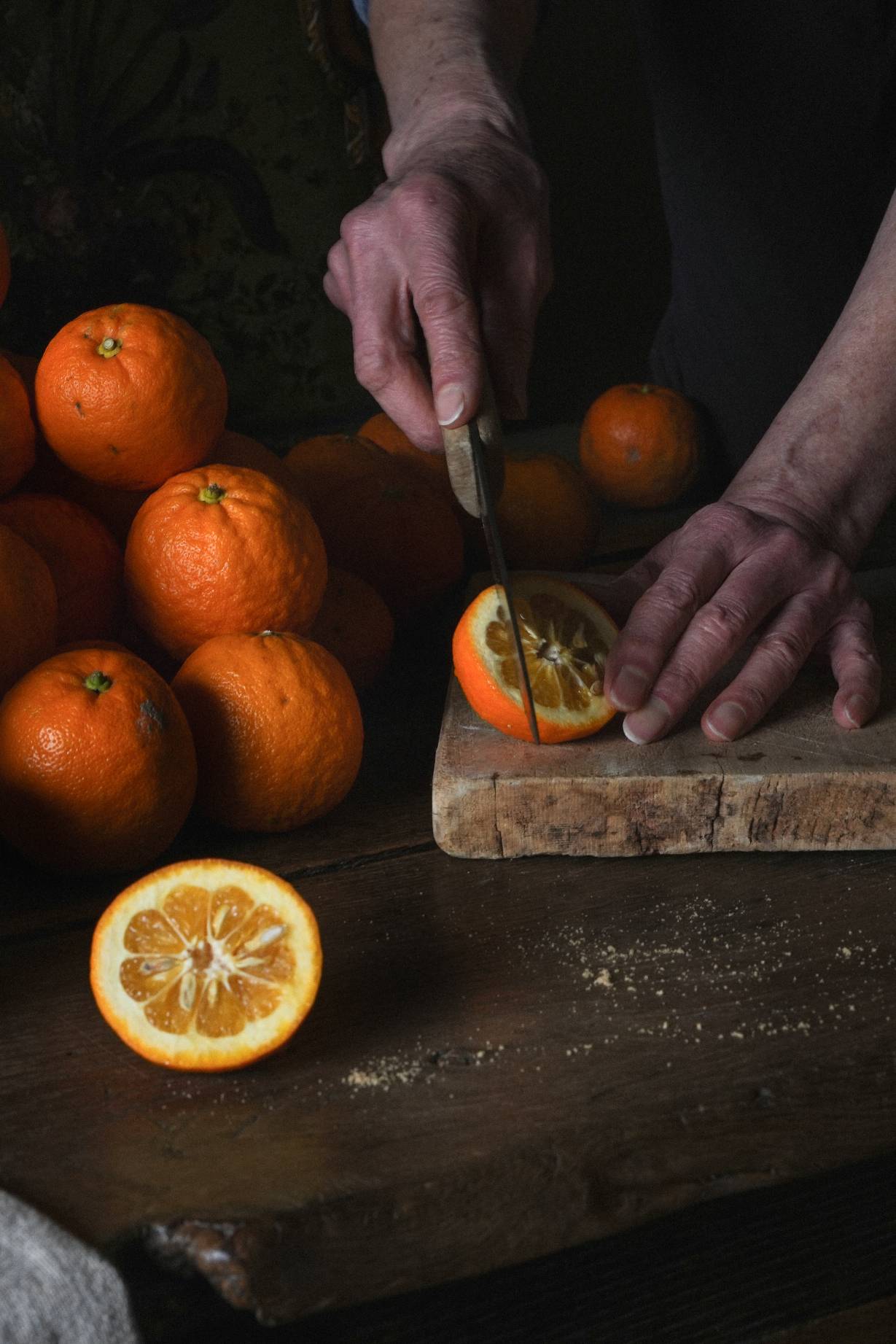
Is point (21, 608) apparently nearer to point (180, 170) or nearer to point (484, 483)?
point (484, 483)

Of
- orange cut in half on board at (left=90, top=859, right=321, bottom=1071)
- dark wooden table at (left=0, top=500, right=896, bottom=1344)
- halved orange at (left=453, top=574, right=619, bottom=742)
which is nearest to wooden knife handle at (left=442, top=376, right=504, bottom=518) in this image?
halved orange at (left=453, top=574, right=619, bottom=742)

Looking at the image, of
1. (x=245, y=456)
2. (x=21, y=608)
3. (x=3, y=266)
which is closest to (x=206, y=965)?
(x=21, y=608)

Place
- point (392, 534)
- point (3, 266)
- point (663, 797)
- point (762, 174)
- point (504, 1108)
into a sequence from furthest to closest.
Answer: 1. point (762, 174)
2. point (392, 534)
3. point (3, 266)
4. point (663, 797)
5. point (504, 1108)

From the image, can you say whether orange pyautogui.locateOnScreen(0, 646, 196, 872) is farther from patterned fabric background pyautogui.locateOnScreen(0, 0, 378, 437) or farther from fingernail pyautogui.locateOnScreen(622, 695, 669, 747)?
patterned fabric background pyautogui.locateOnScreen(0, 0, 378, 437)

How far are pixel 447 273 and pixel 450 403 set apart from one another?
0.17m

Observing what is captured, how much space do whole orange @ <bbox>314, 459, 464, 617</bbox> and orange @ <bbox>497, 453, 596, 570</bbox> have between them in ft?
0.60

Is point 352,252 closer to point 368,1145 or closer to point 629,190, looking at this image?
point 368,1145

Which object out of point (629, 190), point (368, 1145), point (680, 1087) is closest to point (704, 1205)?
point (680, 1087)

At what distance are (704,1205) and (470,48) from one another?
1342 mm

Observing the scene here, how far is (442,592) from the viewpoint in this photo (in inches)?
62.7

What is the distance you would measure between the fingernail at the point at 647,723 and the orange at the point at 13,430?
2.20 ft

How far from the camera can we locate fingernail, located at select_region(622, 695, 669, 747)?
47.0 inches

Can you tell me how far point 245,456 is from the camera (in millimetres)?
1354

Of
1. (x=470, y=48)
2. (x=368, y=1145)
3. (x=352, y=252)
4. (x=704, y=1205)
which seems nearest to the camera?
(x=368, y=1145)
